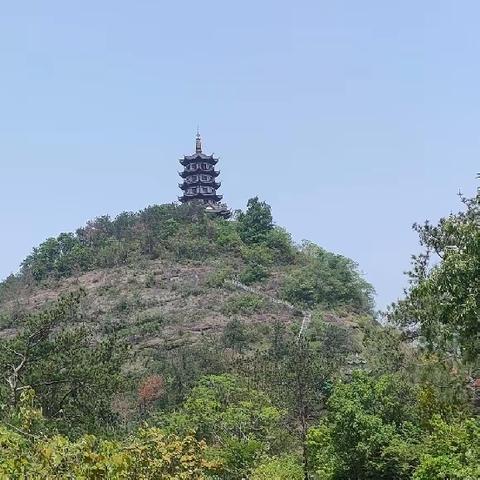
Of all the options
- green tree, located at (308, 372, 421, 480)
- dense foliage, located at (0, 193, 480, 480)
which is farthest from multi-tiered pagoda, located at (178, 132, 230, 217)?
green tree, located at (308, 372, 421, 480)

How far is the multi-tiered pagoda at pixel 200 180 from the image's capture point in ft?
236

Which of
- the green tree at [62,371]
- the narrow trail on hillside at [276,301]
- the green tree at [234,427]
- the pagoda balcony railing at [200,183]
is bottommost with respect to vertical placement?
the green tree at [234,427]

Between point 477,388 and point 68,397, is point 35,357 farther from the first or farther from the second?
point 477,388

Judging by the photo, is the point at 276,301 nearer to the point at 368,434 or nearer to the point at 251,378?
the point at 251,378

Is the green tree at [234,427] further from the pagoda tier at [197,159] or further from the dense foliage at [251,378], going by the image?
the pagoda tier at [197,159]

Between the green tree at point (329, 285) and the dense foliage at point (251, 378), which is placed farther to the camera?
the green tree at point (329, 285)

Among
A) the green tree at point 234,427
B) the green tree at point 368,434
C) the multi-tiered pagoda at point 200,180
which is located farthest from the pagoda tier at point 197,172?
the green tree at point 368,434

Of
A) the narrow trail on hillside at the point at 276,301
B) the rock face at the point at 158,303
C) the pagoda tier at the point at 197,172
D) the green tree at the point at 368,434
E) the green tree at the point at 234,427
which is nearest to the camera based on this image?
the green tree at the point at 368,434

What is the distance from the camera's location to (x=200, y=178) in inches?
2844

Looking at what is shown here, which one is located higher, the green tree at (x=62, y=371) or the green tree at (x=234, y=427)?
the green tree at (x=62, y=371)

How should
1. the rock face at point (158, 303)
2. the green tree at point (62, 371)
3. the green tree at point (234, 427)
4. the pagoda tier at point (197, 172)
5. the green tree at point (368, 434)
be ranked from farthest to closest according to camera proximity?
the pagoda tier at point (197, 172), the rock face at point (158, 303), the green tree at point (234, 427), the green tree at point (62, 371), the green tree at point (368, 434)

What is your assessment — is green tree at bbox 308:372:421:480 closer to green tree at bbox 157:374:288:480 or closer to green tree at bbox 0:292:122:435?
green tree at bbox 157:374:288:480

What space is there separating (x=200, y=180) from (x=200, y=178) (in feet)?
0.85

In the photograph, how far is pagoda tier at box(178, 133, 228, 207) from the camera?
71.9 m
